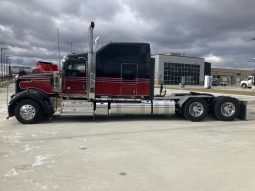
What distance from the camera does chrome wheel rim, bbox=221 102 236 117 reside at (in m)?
15.0

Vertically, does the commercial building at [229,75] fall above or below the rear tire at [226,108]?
above

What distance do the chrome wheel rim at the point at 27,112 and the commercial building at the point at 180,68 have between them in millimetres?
71236

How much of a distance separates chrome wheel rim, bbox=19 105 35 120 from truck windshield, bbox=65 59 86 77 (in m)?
2.06

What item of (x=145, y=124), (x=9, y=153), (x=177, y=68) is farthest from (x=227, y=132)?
(x=177, y=68)

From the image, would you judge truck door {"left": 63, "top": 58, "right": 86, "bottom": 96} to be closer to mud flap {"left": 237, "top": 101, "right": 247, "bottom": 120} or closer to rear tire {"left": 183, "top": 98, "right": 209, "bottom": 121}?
rear tire {"left": 183, "top": 98, "right": 209, "bottom": 121}

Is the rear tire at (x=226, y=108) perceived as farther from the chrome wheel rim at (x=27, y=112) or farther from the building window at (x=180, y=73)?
the building window at (x=180, y=73)

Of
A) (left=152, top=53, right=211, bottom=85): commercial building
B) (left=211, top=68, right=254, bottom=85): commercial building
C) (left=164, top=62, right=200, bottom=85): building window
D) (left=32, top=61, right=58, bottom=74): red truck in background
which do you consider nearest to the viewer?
(left=32, top=61, right=58, bottom=74): red truck in background

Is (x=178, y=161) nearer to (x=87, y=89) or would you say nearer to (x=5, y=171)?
(x=5, y=171)

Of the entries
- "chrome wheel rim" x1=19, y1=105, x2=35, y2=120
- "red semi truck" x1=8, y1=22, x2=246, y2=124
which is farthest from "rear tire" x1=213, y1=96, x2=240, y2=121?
"chrome wheel rim" x1=19, y1=105, x2=35, y2=120

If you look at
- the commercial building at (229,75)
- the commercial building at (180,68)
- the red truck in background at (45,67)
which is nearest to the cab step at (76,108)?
the red truck in background at (45,67)

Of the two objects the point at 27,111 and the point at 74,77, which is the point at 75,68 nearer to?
the point at 74,77

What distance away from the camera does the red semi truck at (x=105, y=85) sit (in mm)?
14141

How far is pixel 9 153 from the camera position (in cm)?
829

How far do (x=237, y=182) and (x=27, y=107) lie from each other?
9.32 meters
